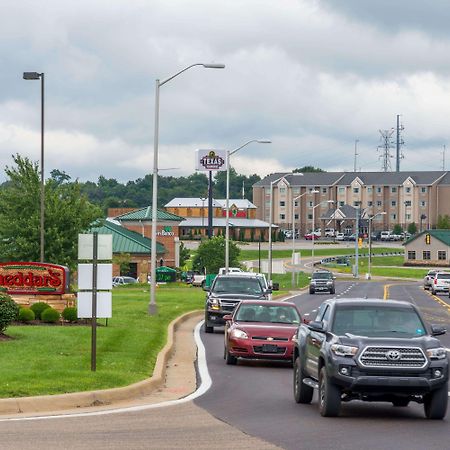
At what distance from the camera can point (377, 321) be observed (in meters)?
16.9

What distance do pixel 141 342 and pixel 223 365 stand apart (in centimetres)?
357

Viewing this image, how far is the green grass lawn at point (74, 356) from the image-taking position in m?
18.2

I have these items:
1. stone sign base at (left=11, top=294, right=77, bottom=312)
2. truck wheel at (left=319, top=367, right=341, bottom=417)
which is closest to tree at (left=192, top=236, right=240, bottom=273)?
stone sign base at (left=11, top=294, right=77, bottom=312)

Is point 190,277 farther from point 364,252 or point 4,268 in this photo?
point 364,252

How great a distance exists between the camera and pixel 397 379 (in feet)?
51.3

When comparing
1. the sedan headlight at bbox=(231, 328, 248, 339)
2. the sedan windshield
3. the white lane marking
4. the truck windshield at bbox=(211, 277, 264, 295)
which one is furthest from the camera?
the truck windshield at bbox=(211, 277, 264, 295)

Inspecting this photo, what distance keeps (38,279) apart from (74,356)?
1430 centimetres

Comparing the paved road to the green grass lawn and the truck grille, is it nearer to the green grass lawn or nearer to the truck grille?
the truck grille

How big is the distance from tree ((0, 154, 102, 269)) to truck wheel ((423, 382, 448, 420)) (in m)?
46.9

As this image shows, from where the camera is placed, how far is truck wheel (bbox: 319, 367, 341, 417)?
15.9 metres

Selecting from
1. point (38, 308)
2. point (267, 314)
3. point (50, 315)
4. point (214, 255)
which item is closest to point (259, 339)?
point (267, 314)

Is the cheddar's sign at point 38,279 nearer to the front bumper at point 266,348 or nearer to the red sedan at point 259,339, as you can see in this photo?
the red sedan at point 259,339

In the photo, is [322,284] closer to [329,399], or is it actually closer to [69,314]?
[69,314]

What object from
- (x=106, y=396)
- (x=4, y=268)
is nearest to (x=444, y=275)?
(x=4, y=268)
